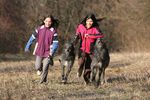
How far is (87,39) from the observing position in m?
12.8

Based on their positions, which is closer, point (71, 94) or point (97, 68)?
point (71, 94)

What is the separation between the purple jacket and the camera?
43.0 ft

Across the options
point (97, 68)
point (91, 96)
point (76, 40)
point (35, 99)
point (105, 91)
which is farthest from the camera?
point (76, 40)

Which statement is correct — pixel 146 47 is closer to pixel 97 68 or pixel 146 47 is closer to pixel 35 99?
pixel 97 68

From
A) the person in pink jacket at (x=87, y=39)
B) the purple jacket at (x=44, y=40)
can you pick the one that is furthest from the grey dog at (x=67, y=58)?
the purple jacket at (x=44, y=40)

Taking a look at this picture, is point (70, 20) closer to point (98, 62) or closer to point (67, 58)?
point (67, 58)

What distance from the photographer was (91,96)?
33.0 feet

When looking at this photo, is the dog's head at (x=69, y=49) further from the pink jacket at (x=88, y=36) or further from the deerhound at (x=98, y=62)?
the deerhound at (x=98, y=62)

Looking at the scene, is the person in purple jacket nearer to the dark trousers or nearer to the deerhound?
the dark trousers

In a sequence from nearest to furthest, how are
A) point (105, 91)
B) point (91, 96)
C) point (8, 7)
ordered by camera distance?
point (91, 96) → point (105, 91) → point (8, 7)

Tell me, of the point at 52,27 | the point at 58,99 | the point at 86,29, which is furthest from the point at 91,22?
the point at 58,99

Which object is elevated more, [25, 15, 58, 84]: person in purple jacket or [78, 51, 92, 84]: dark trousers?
[25, 15, 58, 84]: person in purple jacket

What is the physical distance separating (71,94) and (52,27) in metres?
3.17

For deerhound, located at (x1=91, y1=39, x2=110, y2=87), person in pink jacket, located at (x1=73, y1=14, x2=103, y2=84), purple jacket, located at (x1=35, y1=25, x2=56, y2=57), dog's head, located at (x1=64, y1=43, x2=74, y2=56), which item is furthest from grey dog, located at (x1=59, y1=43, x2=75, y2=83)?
deerhound, located at (x1=91, y1=39, x2=110, y2=87)
